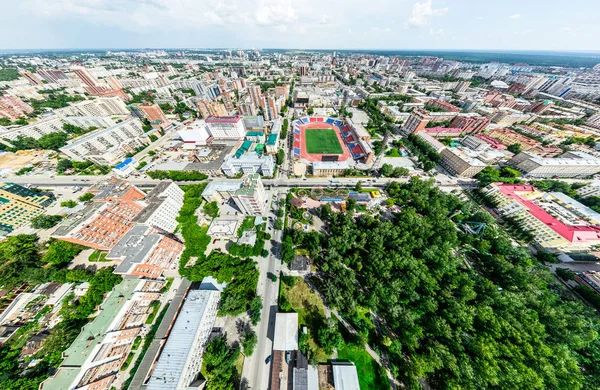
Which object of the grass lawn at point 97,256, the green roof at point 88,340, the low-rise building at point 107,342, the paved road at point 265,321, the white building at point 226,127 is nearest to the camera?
the green roof at point 88,340

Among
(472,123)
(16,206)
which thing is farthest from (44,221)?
(472,123)

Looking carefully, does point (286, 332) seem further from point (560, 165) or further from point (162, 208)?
point (560, 165)

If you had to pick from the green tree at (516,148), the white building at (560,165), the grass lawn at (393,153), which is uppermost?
the grass lawn at (393,153)

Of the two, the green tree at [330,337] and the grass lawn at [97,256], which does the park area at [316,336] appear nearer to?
the green tree at [330,337]

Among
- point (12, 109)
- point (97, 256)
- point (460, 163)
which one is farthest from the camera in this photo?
point (12, 109)

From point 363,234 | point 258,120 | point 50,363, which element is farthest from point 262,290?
point 258,120

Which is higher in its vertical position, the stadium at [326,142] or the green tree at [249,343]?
the stadium at [326,142]

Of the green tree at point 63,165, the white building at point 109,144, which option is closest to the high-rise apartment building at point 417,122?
the white building at point 109,144

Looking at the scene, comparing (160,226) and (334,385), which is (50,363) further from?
(334,385)
